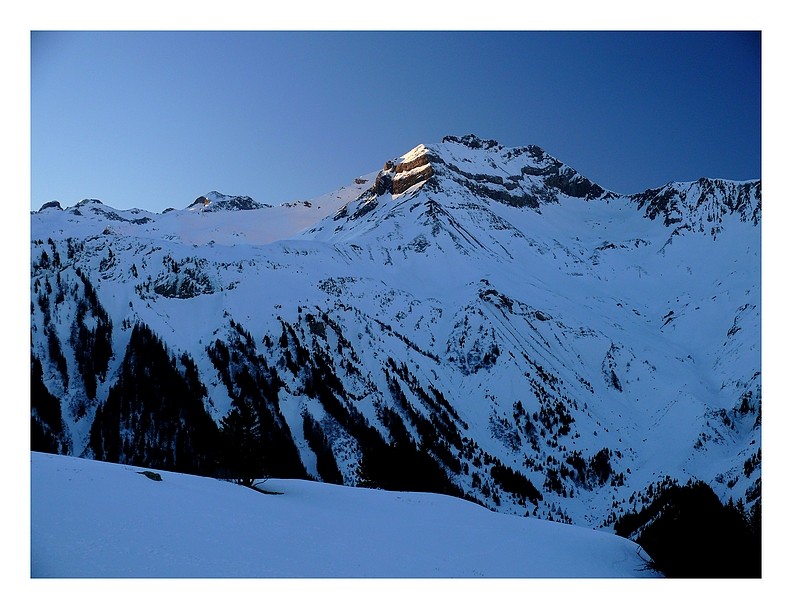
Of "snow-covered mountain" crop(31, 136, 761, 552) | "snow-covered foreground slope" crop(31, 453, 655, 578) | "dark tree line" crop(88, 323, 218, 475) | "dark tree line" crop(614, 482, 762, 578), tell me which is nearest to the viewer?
"snow-covered foreground slope" crop(31, 453, 655, 578)

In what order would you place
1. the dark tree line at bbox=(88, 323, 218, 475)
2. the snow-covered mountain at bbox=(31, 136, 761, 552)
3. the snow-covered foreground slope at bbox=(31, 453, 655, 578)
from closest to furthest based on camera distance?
the snow-covered foreground slope at bbox=(31, 453, 655, 578)
the dark tree line at bbox=(88, 323, 218, 475)
the snow-covered mountain at bbox=(31, 136, 761, 552)

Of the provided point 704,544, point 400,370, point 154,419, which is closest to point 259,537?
point 704,544

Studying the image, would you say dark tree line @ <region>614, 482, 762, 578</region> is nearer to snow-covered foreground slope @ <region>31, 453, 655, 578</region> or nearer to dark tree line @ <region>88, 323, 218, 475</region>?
snow-covered foreground slope @ <region>31, 453, 655, 578</region>

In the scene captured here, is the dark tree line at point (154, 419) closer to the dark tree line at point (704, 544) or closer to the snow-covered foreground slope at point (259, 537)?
the snow-covered foreground slope at point (259, 537)

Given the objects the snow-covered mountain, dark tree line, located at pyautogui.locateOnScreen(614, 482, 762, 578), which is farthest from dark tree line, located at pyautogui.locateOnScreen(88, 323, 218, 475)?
dark tree line, located at pyautogui.locateOnScreen(614, 482, 762, 578)

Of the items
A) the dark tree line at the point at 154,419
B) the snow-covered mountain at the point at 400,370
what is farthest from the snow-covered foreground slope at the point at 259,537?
the dark tree line at the point at 154,419

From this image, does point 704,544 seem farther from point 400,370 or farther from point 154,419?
point 400,370
